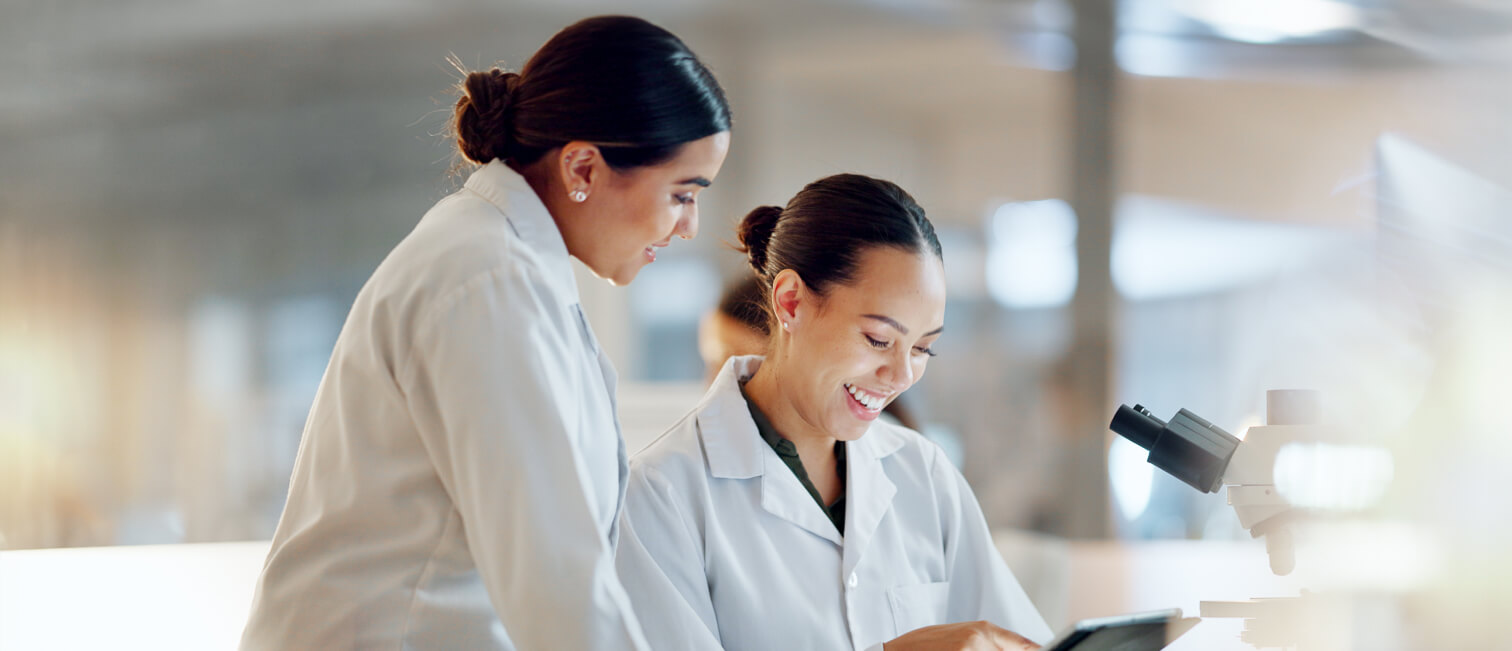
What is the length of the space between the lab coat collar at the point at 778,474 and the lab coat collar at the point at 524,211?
1.15ft

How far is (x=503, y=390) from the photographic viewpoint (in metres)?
0.82

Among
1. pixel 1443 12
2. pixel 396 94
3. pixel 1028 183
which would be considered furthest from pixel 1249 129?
pixel 396 94

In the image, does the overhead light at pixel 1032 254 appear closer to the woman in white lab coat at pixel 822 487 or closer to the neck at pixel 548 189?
the woman in white lab coat at pixel 822 487

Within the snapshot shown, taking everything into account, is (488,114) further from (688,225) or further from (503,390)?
(503,390)

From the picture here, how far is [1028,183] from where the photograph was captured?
11.3ft

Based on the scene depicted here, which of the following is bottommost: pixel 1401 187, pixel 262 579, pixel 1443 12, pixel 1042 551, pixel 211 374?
pixel 1042 551

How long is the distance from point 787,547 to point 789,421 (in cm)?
16

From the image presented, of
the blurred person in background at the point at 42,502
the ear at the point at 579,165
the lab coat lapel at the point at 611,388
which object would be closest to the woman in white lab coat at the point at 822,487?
Answer: the lab coat lapel at the point at 611,388

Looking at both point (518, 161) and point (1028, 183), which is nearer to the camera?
point (518, 161)

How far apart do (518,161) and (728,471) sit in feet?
1.43

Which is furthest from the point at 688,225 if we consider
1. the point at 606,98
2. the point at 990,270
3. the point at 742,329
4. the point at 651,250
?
the point at 990,270

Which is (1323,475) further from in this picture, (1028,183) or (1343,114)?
(1343,114)

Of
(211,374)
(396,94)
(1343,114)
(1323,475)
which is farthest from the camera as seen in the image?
(1343,114)

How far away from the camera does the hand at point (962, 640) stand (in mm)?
1081
